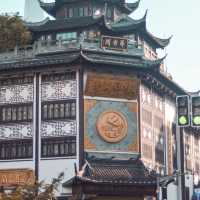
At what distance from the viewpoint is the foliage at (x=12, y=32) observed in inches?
1843

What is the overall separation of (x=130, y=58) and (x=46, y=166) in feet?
35.8

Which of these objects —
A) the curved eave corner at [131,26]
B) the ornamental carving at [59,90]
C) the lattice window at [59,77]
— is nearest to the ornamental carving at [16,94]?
the ornamental carving at [59,90]

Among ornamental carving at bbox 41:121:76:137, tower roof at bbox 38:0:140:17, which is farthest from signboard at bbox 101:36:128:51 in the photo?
tower roof at bbox 38:0:140:17

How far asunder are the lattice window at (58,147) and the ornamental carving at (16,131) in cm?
151

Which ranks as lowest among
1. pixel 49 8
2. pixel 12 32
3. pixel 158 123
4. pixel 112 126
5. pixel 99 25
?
pixel 112 126

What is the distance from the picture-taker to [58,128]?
144ft

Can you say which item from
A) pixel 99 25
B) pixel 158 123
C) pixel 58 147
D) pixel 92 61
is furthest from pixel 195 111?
pixel 158 123

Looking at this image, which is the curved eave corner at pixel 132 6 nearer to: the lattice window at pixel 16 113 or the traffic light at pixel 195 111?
the lattice window at pixel 16 113

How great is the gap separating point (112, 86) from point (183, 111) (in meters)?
28.8

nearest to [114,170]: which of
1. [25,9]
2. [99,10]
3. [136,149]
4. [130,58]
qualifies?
[136,149]

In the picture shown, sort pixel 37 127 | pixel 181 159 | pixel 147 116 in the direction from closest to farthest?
pixel 37 127 → pixel 147 116 → pixel 181 159

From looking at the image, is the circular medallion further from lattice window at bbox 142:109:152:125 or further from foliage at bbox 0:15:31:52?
foliage at bbox 0:15:31:52

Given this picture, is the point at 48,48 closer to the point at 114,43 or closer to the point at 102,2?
the point at 114,43

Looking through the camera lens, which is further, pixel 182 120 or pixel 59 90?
pixel 59 90
